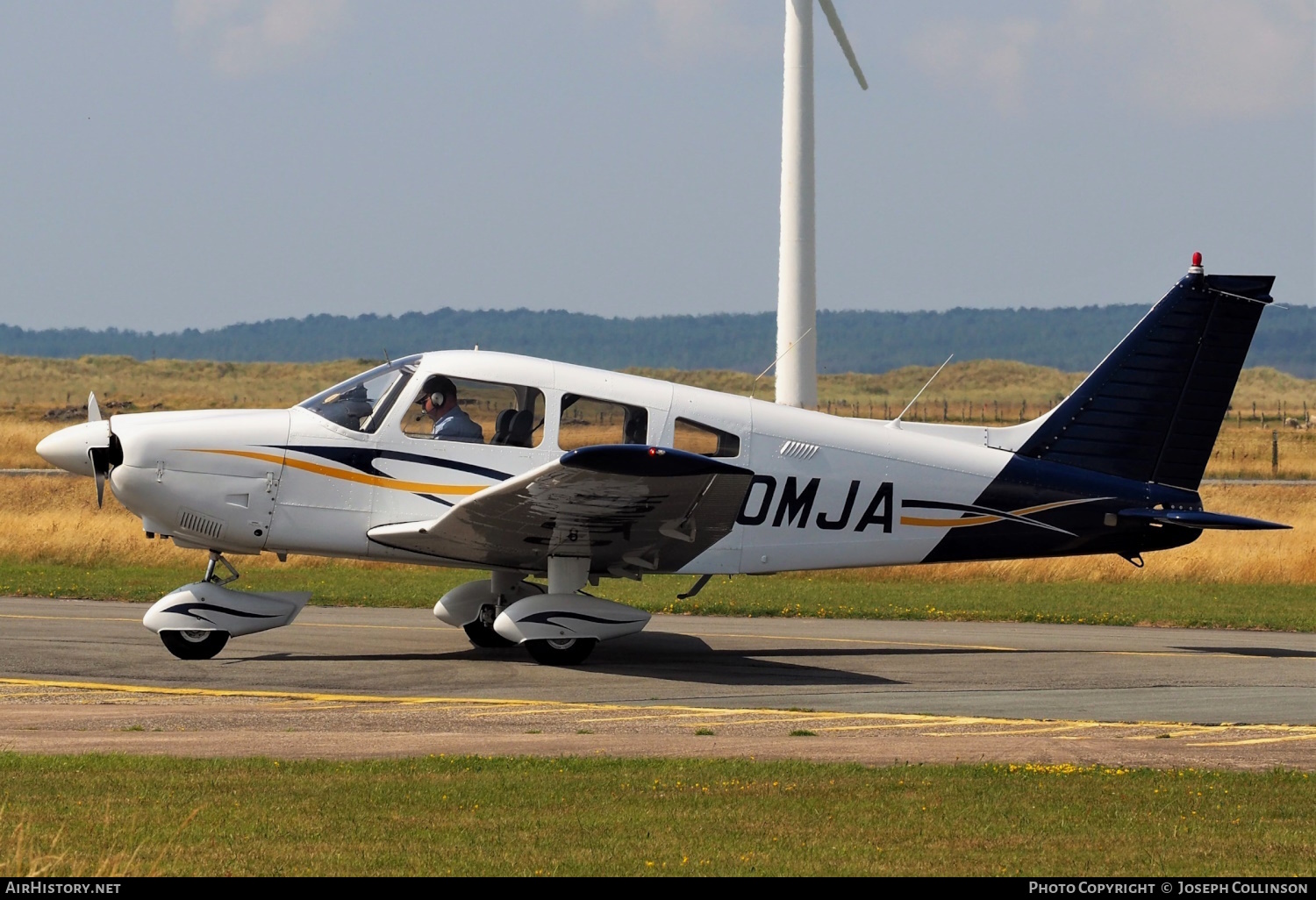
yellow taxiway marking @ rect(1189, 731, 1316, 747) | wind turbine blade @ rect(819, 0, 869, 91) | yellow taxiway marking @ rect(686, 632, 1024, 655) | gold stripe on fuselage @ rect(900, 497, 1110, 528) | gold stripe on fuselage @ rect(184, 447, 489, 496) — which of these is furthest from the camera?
wind turbine blade @ rect(819, 0, 869, 91)

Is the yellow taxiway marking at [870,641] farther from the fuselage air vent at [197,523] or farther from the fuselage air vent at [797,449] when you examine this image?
the fuselage air vent at [197,523]

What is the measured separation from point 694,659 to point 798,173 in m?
30.8

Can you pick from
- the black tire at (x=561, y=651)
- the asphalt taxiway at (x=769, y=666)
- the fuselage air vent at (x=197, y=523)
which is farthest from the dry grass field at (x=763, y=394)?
the fuselage air vent at (x=197, y=523)

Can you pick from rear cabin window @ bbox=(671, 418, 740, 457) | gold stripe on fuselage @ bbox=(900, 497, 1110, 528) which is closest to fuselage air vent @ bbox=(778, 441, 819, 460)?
rear cabin window @ bbox=(671, 418, 740, 457)

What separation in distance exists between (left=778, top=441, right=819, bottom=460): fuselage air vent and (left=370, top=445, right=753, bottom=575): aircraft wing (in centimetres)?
102

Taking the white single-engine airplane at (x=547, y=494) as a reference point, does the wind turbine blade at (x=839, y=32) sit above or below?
above

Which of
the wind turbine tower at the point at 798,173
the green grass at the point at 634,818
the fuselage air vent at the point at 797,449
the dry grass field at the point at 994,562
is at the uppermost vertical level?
the wind turbine tower at the point at 798,173

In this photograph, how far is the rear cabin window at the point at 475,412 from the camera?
13.4 metres

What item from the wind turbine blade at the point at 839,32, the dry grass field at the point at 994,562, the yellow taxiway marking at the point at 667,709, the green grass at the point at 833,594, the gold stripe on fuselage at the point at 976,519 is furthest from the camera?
the wind turbine blade at the point at 839,32

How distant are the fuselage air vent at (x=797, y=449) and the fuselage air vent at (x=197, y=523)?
5.20 metres

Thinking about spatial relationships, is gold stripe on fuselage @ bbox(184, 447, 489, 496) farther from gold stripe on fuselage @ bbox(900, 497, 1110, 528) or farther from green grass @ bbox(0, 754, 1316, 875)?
green grass @ bbox(0, 754, 1316, 875)

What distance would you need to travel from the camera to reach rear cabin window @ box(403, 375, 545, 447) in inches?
526

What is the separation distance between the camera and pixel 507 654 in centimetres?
1421

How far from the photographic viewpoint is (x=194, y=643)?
43.4 feet
